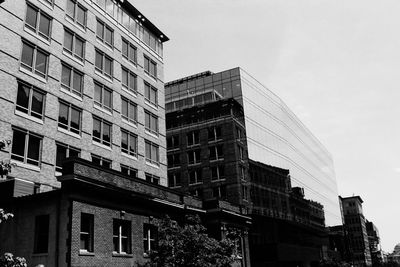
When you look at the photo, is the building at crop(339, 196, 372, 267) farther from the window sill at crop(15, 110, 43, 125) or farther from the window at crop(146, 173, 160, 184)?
the window sill at crop(15, 110, 43, 125)

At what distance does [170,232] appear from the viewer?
78.0 feet

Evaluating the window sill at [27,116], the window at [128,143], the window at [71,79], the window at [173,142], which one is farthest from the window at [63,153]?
the window at [173,142]

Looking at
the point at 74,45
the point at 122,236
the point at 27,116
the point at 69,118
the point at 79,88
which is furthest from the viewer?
the point at 74,45

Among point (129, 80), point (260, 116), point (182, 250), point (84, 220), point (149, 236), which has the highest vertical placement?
point (260, 116)

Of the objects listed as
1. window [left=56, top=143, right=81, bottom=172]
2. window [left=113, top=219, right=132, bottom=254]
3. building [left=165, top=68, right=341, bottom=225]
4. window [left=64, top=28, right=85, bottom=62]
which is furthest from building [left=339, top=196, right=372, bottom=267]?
window [left=113, top=219, right=132, bottom=254]

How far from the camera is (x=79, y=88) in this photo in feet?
113

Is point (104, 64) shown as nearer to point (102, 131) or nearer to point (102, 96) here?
point (102, 96)

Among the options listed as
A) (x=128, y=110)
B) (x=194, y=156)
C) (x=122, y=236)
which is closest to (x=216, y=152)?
(x=194, y=156)

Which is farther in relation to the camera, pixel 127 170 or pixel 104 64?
pixel 104 64

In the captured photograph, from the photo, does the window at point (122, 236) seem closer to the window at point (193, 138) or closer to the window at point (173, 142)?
the window at point (193, 138)

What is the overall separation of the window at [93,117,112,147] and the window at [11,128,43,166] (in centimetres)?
603

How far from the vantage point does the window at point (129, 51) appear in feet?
137

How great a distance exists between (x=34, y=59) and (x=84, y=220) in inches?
524

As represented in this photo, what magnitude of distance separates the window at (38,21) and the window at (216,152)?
107 ft
